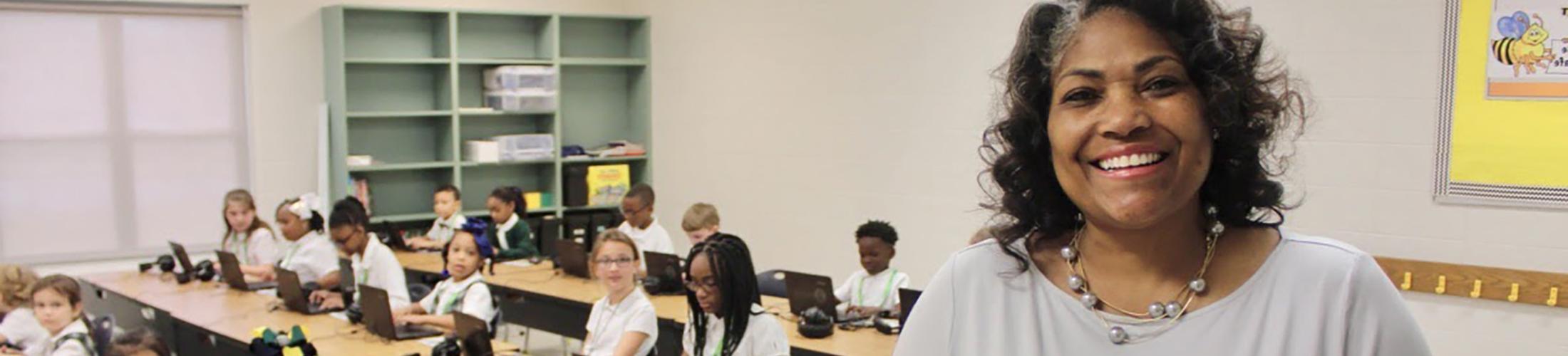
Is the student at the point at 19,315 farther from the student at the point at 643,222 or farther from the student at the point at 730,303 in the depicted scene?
the student at the point at 730,303

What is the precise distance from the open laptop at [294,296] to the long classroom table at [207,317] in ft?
0.13

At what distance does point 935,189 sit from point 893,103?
619 mm

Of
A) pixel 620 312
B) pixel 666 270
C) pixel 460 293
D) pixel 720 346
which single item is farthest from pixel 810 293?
pixel 460 293

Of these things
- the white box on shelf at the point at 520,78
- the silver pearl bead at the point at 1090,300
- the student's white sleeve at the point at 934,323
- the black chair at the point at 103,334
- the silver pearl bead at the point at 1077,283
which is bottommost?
the black chair at the point at 103,334

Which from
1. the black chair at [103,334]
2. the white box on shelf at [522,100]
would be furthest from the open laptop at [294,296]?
the white box on shelf at [522,100]

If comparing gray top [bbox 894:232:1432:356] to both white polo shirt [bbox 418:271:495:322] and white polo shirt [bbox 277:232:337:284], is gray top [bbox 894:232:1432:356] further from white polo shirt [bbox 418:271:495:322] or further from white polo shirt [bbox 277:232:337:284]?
white polo shirt [bbox 277:232:337:284]

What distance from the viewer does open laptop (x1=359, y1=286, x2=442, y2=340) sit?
566cm

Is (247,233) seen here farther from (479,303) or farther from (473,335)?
(473,335)

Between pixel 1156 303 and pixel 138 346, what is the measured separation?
4694 millimetres

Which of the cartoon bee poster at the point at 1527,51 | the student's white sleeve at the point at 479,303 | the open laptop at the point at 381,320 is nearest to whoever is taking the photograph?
the cartoon bee poster at the point at 1527,51

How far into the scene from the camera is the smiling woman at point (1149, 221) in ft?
3.57

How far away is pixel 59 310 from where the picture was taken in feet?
19.5

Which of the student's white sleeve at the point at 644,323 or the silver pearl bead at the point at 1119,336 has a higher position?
the silver pearl bead at the point at 1119,336

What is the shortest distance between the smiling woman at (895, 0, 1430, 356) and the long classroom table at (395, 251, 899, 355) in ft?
13.2
